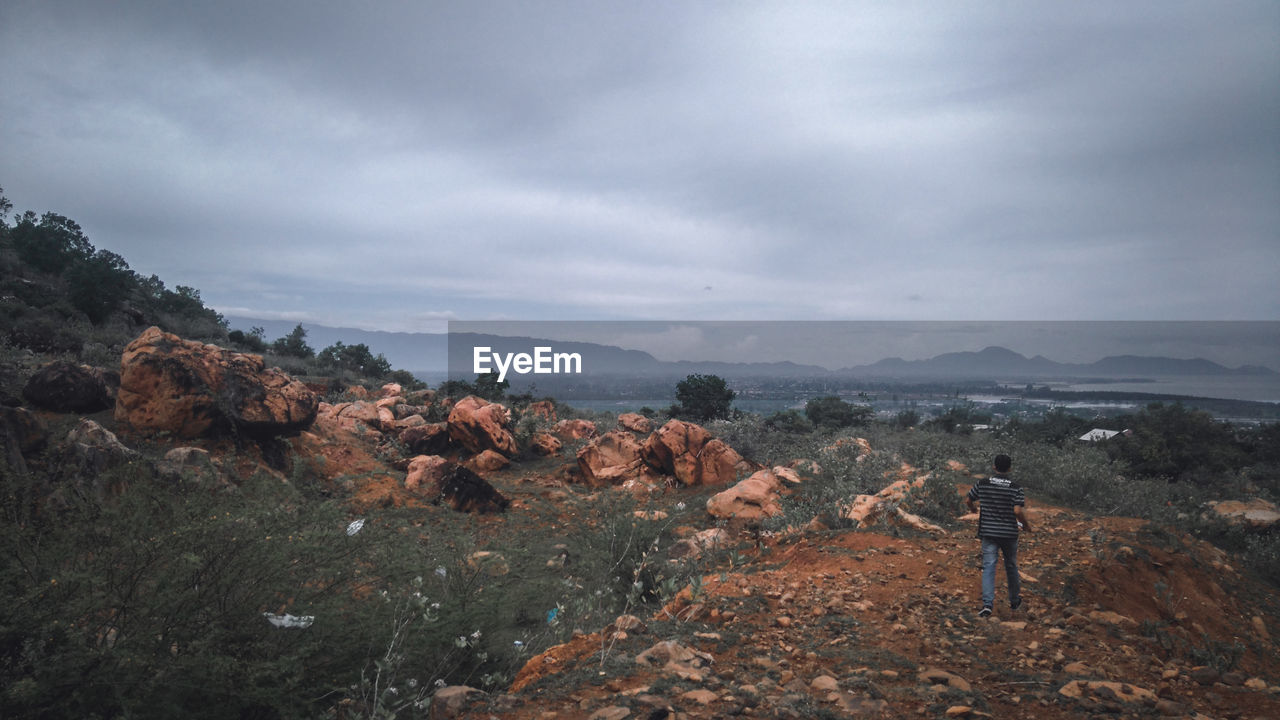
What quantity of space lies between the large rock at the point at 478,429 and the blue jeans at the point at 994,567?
A: 1430 centimetres

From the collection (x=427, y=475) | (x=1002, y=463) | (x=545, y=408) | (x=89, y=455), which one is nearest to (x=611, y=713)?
(x=1002, y=463)

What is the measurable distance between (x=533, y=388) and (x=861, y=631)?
96.2 ft

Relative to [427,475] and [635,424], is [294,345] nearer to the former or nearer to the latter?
[635,424]

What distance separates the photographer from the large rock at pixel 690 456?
14.8m

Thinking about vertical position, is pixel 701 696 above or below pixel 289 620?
below

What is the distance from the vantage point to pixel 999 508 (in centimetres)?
573

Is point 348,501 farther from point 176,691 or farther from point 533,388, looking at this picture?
point 533,388

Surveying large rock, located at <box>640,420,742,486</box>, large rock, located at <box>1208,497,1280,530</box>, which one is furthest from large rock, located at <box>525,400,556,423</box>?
large rock, located at <box>1208,497,1280,530</box>

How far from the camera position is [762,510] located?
34.6 feet

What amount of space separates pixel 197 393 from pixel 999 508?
14264 millimetres

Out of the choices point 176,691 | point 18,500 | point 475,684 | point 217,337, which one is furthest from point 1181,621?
point 217,337

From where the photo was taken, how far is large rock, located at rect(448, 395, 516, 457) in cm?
1691

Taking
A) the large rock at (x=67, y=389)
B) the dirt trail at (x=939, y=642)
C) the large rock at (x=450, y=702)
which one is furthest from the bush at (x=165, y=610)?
the large rock at (x=67, y=389)

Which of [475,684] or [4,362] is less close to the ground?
[4,362]
